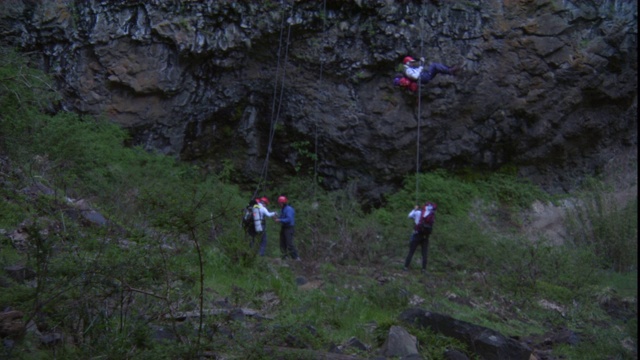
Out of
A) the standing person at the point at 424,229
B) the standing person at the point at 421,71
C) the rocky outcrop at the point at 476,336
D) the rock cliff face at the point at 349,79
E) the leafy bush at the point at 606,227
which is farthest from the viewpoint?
the rock cliff face at the point at 349,79

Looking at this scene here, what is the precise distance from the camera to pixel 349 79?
18719 millimetres

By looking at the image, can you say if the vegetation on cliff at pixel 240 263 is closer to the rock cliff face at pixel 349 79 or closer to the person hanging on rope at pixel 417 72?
the rock cliff face at pixel 349 79

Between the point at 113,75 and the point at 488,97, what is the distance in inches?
434

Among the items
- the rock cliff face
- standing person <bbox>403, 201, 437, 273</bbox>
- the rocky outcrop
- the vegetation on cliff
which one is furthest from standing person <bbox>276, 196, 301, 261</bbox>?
the rocky outcrop

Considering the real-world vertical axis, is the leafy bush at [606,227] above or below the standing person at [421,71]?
below

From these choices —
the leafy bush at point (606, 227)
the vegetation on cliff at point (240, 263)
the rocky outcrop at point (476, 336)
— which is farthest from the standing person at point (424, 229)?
the rocky outcrop at point (476, 336)

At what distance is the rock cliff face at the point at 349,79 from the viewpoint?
16750mm

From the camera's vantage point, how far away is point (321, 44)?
60.0 ft

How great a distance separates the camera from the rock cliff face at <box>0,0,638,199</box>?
16750mm

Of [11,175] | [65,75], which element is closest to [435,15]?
[65,75]

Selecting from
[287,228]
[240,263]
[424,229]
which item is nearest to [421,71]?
[424,229]

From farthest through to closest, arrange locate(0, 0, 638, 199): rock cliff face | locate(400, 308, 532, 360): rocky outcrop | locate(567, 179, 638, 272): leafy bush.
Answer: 1. locate(0, 0, 638, 199): rock cliff face
2. locate(567, 179, 638, 272): leafy bush
3. locate(400, 308, 532, 360): rocky outcrop

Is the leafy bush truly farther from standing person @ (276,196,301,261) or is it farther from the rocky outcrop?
the rocky outcrop

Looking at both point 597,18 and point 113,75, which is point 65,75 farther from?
point 597,18
